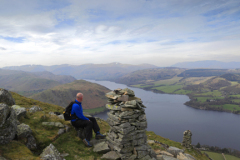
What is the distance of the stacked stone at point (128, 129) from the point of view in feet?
37.2

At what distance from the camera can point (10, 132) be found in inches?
Result: 307

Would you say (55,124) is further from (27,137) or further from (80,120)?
(27,137)

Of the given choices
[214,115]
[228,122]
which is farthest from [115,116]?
[214,115]

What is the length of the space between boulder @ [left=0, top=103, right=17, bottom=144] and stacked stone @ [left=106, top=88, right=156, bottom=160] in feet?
24.3

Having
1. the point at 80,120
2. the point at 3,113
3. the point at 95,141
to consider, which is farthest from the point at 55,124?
the point at 3,113

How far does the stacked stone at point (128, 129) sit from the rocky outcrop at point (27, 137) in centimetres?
627

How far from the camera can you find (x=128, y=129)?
1134 cm

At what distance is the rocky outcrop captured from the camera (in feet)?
28.7

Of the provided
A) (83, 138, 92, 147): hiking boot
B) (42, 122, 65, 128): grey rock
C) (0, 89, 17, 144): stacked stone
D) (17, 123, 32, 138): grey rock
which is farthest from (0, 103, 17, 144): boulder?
(83, 138, 92, 147): hiking boot

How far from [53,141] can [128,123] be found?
6.45 meters

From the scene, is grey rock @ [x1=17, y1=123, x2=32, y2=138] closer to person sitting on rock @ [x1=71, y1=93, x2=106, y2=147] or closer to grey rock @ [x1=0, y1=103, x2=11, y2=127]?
grey rock @ [x1=0, y1=103, x2=11, y2=127]

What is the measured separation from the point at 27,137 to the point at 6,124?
6.92 feet

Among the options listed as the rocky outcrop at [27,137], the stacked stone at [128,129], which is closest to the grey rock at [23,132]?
the rocky outcrop at [27,137]

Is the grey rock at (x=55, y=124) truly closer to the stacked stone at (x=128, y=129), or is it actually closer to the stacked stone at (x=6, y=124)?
the stacked stone at (x=6, y=124)
